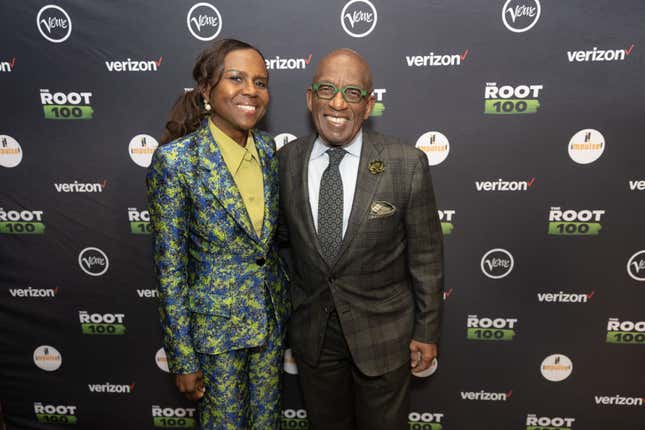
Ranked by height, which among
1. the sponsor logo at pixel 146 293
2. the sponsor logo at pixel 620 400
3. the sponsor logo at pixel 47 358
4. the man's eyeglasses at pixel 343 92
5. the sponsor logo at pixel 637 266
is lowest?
the sponsor logo at pixel 620 400

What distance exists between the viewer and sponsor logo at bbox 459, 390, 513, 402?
2340 millimetres

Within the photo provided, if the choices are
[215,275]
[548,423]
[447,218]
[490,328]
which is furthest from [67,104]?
[548,423]

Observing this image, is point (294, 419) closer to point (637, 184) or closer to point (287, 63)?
point (287, 63)

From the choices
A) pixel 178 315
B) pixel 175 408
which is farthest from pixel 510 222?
pixel 175 408

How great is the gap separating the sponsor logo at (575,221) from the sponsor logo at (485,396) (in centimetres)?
97

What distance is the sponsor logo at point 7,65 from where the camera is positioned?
6.75 ft

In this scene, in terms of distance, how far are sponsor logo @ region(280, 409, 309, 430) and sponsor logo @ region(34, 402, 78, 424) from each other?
129 centimetres

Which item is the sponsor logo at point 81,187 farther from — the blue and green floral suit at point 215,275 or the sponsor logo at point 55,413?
the sponsor logo at point 55,413

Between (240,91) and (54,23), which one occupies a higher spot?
(54,23)

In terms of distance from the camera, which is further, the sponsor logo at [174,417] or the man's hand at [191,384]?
the sponsor logo at [174,417]

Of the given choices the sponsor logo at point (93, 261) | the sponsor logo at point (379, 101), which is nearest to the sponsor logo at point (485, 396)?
the sponsor logo at point (379, 101)

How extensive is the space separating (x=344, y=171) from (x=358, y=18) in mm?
782

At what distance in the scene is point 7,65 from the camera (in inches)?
81.1

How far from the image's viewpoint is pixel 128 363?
244 centimetres
